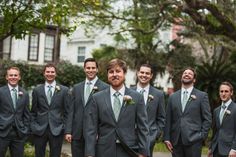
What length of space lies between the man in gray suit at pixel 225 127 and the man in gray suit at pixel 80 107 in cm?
225

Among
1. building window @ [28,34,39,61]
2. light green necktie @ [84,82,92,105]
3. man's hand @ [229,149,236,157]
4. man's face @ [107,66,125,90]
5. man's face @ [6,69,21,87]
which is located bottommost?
man's hand @ [229,149,236,157]

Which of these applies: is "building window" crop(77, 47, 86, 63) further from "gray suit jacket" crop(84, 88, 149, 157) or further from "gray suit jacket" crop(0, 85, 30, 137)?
"gray suit jacket" crop(84, 88, 149, 157)

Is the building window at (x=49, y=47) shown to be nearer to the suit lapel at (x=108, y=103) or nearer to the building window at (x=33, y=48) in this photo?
the building window at (x=33, y=48)

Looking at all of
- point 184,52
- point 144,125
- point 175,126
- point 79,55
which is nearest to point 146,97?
point 175,126

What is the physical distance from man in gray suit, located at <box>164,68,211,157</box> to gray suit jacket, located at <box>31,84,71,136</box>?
1.99m

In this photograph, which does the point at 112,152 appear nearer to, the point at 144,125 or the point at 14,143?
the point at 144,125

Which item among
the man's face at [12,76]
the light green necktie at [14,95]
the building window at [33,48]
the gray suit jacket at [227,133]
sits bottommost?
the gray suit jacket at [227,133]

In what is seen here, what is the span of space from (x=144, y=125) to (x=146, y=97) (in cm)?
250

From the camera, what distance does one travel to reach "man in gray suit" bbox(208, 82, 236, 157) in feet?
28.3

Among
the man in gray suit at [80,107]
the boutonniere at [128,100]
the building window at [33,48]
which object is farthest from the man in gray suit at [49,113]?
the building window at [33,48]

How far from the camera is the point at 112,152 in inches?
241

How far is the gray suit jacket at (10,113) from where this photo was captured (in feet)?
27.9

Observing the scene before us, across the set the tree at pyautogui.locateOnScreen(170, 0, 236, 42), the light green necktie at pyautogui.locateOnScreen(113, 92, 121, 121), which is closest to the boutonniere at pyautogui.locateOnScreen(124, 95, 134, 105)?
the light green necktie at pyautogui.locateOnScreen(113, 92, 121, 121)

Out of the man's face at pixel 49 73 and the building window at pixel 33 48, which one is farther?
the building window at pixel 33 48
